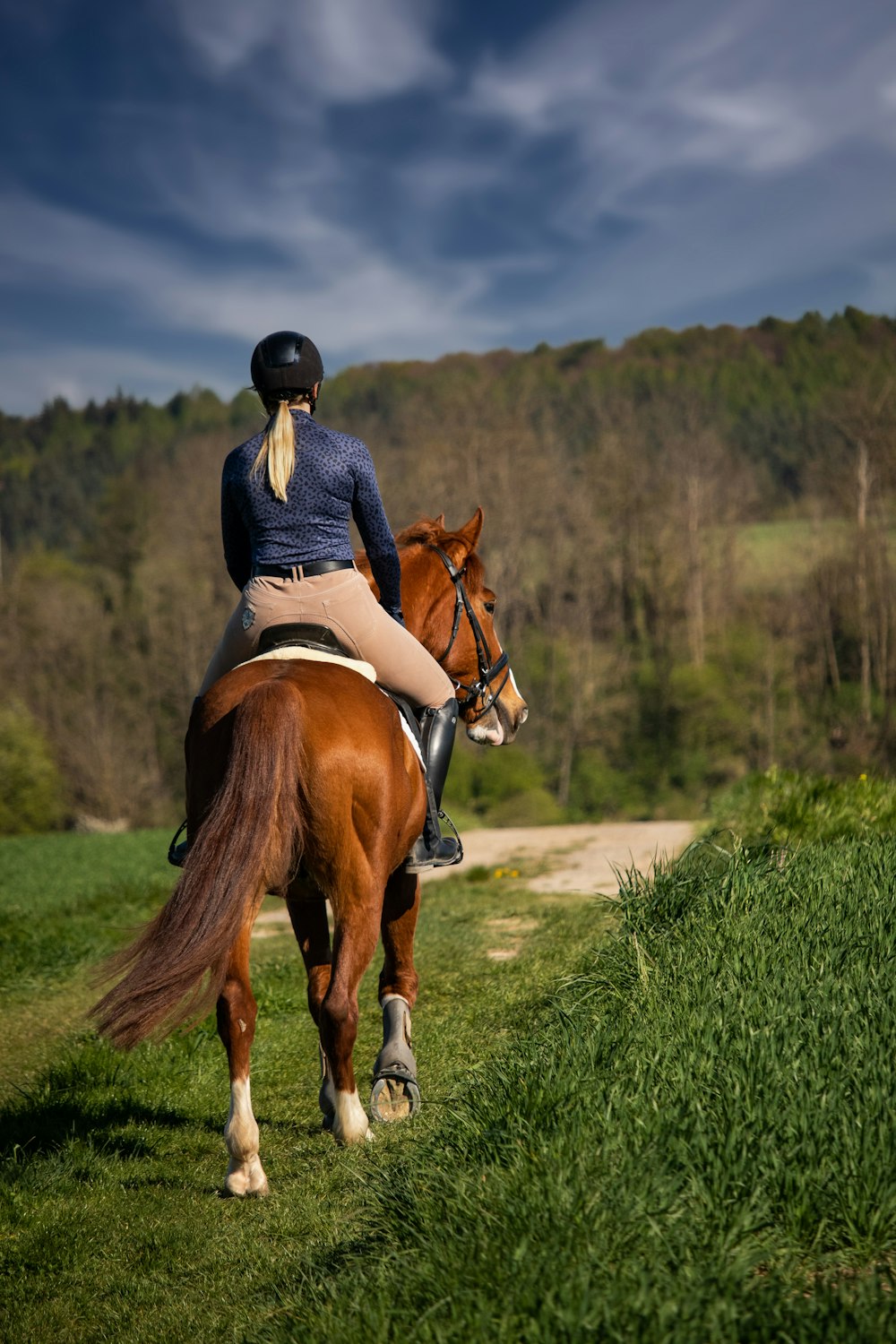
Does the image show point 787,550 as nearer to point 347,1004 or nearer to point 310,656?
point 310,656

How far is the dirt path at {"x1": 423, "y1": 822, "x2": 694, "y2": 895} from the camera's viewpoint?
1166 centimetres

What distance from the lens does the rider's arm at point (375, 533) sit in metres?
4.74

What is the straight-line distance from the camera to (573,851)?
14.1m

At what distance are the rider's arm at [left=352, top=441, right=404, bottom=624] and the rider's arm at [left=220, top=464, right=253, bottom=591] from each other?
1.69ft

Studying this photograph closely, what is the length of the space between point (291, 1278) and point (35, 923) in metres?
8.81

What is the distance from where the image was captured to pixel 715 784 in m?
50.8

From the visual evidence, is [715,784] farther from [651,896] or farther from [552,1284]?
[552,1284]

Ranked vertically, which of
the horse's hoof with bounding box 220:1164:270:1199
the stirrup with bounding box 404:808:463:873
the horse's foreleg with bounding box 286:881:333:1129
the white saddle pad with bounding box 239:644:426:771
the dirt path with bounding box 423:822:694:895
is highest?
the white saddle pad with bounding box 239:644:426:771

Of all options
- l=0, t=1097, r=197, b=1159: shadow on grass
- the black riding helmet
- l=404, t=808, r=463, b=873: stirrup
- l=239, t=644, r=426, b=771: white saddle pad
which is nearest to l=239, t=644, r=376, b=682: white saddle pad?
l=239, t=644, r=426, b=771: white saddle pad

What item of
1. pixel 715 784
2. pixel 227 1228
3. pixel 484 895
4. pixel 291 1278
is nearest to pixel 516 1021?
pixel 227 1228

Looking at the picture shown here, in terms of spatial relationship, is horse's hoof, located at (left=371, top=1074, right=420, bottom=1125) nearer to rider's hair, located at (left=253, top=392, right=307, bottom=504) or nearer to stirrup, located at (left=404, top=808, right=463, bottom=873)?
stirrup, located at (left=404, top=808, right=463, bottom=873)

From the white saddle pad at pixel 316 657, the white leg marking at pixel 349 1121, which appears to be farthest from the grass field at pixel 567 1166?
the white saddle pad at pixel 316 657

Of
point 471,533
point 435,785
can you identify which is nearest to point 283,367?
point 471,533

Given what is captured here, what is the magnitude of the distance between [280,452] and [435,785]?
1.74 metres
